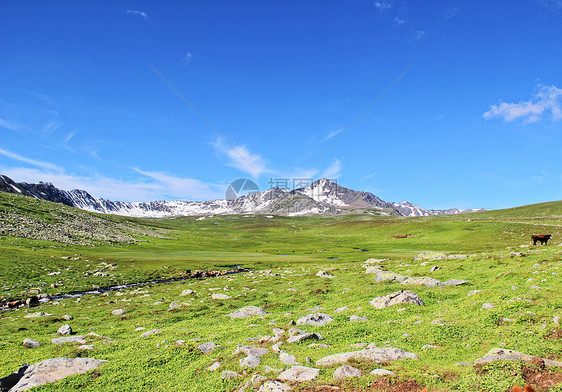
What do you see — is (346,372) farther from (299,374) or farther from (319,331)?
(319,331)

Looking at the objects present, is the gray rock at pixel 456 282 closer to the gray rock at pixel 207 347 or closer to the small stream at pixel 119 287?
the gray rock at pixel 207 347

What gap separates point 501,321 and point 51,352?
21992mm

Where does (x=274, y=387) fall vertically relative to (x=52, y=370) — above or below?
above

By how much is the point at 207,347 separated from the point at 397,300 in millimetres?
12050

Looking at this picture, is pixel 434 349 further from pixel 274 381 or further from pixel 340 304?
pixel 340 304

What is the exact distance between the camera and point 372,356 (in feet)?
36.3

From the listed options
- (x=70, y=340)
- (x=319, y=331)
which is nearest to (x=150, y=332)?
(x=70, y=340)

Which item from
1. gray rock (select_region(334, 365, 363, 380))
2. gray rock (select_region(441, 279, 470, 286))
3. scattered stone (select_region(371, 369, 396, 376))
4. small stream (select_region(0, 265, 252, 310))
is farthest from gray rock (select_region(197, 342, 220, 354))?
small stream (select_region(0, 265, 252, 310))

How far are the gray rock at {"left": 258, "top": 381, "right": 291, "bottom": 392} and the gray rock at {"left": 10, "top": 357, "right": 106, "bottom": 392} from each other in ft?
27.6

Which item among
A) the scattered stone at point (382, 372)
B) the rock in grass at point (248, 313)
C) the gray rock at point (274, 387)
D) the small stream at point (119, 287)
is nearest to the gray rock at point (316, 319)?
the rock in grass at point (248, 313)

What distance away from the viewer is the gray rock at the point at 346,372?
948 cm

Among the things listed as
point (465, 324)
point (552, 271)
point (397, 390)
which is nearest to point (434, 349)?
point (465, 324)

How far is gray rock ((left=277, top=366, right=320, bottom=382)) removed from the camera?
9.59m

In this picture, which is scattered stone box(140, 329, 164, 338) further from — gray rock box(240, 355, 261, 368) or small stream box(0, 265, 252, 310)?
small stream box(0, 265, 252, 310)
